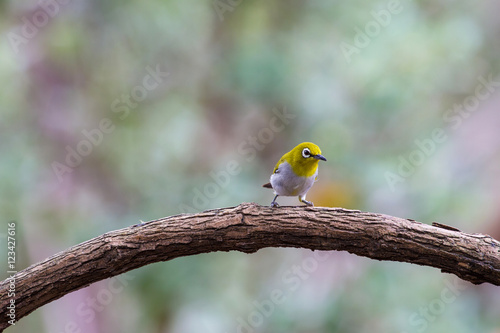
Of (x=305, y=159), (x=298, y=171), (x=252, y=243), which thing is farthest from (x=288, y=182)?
(x=252, y=243)

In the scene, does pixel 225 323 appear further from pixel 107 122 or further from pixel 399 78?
pixel 399 78

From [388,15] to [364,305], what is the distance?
4.20 metres

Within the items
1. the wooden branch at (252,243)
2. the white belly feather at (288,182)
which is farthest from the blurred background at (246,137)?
the wooden branch at (252,243)

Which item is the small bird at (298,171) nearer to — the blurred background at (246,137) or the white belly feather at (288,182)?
the white belly feather at (288,182)

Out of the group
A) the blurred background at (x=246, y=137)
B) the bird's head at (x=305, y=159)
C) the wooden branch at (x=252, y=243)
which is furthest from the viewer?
the blurred background at (x=246, y=137)

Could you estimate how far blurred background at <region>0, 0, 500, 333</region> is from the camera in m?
7.86

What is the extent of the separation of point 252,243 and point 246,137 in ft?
17.1

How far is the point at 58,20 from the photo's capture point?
8.57 metres

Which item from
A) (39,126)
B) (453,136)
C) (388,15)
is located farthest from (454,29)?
(39,126)

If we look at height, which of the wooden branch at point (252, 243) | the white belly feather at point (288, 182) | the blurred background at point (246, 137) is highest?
the blurred background at point (246, 137)

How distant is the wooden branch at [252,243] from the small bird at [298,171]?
72 cm

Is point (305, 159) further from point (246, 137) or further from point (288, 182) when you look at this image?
point (246, 137)

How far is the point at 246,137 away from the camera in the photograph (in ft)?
30.0

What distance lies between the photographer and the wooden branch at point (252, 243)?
153 inches
